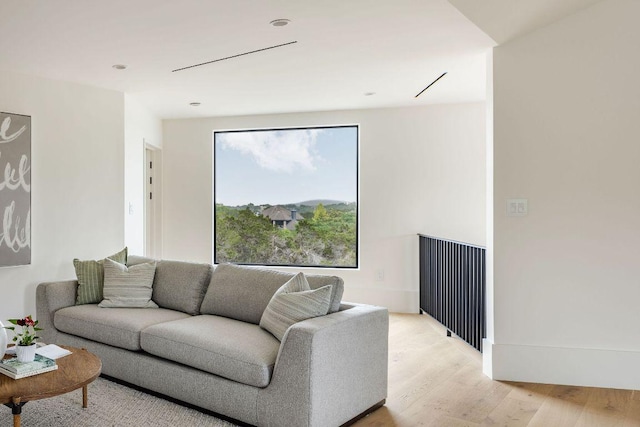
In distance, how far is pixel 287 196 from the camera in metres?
6.15

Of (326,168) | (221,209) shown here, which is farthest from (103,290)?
(326,168)

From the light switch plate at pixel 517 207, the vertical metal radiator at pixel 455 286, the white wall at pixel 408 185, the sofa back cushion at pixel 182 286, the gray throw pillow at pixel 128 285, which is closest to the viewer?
the light switch plate at pixel 517 207

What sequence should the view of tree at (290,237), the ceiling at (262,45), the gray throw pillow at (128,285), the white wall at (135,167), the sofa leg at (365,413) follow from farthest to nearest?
the view of tree at (290,237)
the white wall at (135,167)
the gray throw pillow at (128,285)
the ceiling at (262,45)
the sofa leg at (365,413)

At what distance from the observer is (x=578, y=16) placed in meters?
3.21

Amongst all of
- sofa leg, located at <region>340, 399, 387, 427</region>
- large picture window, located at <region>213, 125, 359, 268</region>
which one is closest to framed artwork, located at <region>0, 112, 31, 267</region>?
large picture window, located at <region>213, 125, 359, 268</region>

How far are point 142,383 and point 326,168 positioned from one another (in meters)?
3.56

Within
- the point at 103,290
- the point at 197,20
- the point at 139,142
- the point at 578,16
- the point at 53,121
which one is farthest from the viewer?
the point at 139,142

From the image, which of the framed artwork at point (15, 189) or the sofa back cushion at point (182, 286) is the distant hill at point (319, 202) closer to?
the sofa back cushion at point (182, 286)

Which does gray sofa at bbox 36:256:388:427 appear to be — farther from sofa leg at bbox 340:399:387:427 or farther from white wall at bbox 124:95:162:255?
white wall at bbox 124:95:162:255

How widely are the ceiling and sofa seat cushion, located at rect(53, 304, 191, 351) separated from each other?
1899mm

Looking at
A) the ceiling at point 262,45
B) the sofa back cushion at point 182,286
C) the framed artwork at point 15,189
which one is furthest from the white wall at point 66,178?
the sofa back cushion at point 182,286

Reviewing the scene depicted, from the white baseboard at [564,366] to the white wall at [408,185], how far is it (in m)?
2.18

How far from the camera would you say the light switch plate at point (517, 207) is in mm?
3352

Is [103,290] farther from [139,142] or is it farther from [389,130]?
[389,130]
